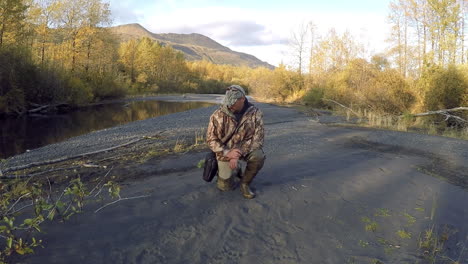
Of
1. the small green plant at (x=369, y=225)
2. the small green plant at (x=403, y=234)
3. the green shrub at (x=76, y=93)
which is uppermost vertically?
the green shrub at (x=76, y=93)

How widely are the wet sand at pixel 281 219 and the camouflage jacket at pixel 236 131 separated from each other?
0.79 meters

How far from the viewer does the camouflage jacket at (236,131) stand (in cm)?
464

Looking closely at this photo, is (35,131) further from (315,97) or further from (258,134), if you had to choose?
(315,97)

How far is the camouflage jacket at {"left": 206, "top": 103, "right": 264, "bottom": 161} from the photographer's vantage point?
183 inches

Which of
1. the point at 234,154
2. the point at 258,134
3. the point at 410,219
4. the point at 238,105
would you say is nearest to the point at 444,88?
A: the point at 410,219

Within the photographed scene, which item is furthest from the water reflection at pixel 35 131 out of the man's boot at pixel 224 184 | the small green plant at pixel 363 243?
the small green plant at pixel 363 243

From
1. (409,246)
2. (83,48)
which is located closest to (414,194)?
(409,246)

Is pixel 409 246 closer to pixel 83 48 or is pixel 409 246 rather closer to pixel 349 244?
pixel 349 244

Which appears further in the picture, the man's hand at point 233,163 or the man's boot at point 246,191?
the man's boot at point 246,191

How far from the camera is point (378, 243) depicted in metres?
3.72

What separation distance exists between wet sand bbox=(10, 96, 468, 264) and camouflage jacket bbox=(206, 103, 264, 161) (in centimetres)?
79

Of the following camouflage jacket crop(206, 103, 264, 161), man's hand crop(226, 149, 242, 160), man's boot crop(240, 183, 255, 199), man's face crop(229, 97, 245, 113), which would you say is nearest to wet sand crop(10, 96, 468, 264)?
man's boot crop(240, 183, 255, 199)

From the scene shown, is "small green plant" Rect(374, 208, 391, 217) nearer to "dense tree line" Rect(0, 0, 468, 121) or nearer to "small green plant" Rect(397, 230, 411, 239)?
"small green plant" Rect(397, 230, 411, 239)

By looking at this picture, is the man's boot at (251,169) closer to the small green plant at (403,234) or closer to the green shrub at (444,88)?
the small green plant at (403,234)
